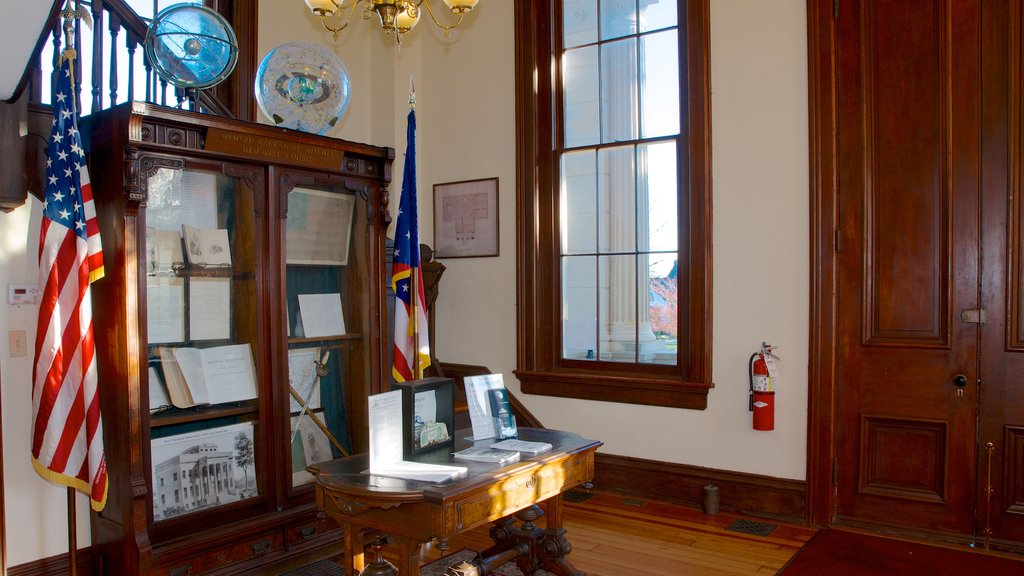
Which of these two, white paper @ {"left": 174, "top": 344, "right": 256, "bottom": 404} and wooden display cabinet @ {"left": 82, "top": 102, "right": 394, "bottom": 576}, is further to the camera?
white paper @ {"left": 174, "top": 344, "right": 256, "bottom": 404}

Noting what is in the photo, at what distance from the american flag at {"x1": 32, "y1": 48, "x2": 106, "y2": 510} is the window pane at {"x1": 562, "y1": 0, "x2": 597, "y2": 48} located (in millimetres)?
2953

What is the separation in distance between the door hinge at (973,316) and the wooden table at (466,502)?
2005 millimetres

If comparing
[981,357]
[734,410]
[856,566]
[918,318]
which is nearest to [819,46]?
[918,318]

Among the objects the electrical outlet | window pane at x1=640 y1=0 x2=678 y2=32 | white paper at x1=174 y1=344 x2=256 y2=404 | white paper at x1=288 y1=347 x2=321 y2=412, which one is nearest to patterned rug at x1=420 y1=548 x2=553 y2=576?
white paper at x1=288 y1=347 x2=321 y2=412

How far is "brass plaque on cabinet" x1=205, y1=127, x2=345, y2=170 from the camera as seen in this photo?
10.4 ft

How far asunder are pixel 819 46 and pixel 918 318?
148cm

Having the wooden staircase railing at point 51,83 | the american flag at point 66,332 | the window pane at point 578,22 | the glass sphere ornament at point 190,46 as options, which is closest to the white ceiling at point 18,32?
the wooden staircase railing at point 51,83

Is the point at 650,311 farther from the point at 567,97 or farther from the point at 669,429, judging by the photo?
the point at 567,97

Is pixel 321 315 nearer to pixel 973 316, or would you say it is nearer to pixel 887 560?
pixel 887 560

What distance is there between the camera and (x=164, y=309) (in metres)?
3.11

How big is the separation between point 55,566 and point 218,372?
3.36ft

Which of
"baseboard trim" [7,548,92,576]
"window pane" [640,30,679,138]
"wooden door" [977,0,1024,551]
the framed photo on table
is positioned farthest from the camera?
the framed photo on table

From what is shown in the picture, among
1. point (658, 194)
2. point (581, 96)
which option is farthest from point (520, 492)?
point (581, 96)

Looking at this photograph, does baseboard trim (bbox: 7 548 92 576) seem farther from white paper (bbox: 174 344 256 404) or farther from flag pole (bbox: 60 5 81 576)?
white paper (bbox: 174 344 256 404)
